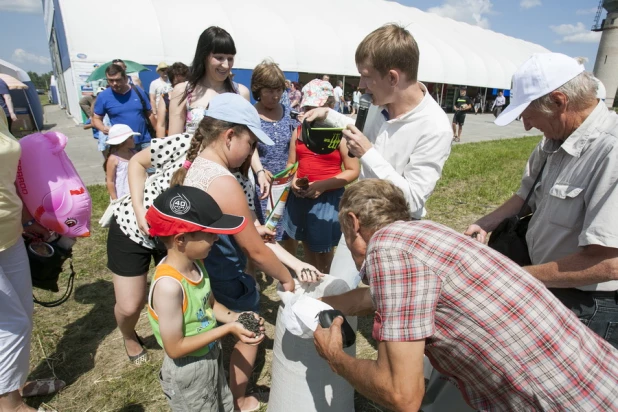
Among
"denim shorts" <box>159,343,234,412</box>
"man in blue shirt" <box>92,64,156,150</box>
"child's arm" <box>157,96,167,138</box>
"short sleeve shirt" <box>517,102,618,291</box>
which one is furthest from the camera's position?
"man in blue shirt" <box>92,64,156,150</box>

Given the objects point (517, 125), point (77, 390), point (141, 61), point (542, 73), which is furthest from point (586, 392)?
point (517, 125)

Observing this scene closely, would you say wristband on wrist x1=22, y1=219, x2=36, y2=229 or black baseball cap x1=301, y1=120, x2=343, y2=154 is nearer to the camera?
wristband on wrist x1=22, y1=219, x2=36, y2=229

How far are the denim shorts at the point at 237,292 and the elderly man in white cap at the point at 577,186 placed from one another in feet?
4.54

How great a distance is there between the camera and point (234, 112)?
173cm

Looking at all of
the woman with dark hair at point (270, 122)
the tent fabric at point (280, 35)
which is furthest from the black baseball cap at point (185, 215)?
the tent fabric at point (280, 35)

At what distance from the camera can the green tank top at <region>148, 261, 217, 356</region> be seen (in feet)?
5.06

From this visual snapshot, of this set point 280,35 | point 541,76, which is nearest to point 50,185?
point 541,76

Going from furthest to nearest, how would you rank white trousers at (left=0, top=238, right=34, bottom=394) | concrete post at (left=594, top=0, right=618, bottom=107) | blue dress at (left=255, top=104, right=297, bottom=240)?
1. concrete post at (left=594, top=0, right=618, bottom=107)
2. blue dress at (left=255, top=104, right=297, bottom=240)
3. white trousers at (left=0, top=238, right=34, bottom=394)

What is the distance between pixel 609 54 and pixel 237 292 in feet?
131

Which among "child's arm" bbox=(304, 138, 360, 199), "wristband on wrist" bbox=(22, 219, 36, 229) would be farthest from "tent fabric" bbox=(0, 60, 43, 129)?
"child's arm" bbox=(304, 138, 360, 199)

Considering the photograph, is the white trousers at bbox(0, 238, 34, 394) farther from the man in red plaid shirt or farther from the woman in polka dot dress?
the man in red plaid shirt

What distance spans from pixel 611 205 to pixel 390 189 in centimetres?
79

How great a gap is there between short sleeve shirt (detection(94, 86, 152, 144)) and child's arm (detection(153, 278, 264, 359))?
401 cm

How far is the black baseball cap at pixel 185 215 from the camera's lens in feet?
4.81
